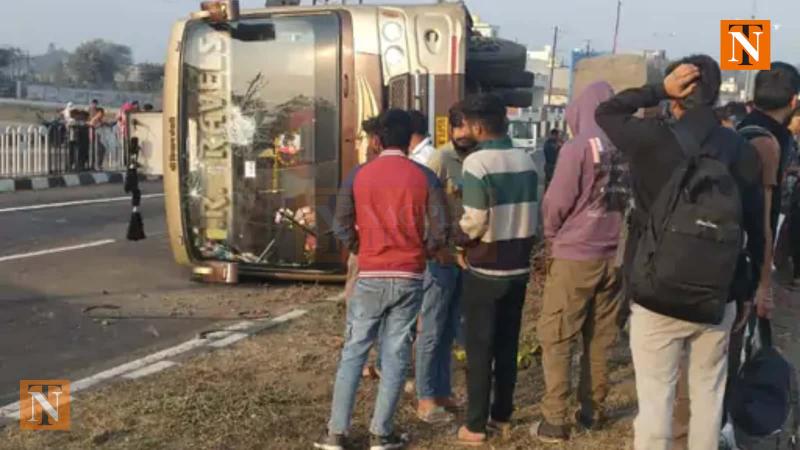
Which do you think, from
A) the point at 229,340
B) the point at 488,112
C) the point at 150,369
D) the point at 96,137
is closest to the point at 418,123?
the point at 488,112

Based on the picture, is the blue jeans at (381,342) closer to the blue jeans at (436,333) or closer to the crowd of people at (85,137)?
the blue jeans at (436,333)

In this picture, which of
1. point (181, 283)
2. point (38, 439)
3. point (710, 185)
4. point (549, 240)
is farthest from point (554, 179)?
point (181, 283)

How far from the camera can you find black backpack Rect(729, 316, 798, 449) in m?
4.82

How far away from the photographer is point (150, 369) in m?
6.49

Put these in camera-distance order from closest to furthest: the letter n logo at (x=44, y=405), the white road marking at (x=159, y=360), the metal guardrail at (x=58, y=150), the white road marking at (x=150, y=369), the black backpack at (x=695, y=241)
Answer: the black backpack at (x=695, y=241), the letter n logo at (x=44, y=405), the white road marking at (x=159, y=360), the white road marking at (x=150, y=369), the metal guardrail at (x=58, y=150)

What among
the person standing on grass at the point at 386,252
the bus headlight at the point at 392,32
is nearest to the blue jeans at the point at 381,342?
the person standing on grass at the point at 386,252

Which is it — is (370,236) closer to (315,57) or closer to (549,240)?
(549,240)

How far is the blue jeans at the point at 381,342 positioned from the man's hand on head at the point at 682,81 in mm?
1548

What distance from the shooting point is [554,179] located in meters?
4.90

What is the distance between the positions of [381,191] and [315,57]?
4740mm

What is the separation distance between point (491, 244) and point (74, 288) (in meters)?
6.06

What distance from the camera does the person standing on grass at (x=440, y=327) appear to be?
213 inches

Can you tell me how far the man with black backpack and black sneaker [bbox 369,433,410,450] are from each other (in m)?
1.30

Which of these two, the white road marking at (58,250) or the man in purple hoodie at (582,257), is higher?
the man in purple hoodie at (582,257)
